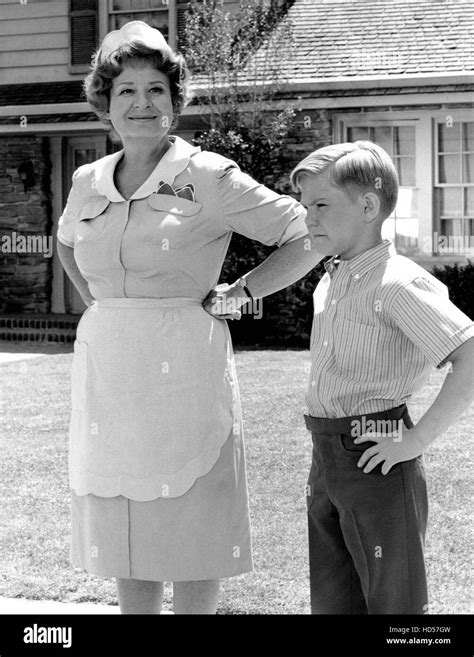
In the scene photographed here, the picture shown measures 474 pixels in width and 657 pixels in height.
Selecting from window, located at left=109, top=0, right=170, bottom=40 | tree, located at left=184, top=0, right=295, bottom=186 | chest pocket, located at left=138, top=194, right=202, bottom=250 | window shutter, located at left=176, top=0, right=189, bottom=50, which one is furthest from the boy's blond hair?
window, located at left=109, top=0, right=170, bottom=40

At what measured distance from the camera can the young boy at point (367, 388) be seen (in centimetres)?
241

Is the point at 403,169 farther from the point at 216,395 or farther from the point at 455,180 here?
the point at 216,395

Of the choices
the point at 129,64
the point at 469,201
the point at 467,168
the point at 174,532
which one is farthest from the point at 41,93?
the point at 174,532

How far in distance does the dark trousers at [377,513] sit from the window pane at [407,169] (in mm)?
10173

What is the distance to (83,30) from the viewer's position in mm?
14117

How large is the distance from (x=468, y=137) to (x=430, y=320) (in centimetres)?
1026

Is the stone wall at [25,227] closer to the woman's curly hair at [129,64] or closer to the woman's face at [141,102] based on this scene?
the woman's curly hair at [129,64]

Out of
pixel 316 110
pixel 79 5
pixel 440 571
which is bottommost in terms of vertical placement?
pixel 440 571

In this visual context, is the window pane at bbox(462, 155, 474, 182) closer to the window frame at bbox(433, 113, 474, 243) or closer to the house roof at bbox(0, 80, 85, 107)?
the window frame at bbox(433, 113, 474, 243)

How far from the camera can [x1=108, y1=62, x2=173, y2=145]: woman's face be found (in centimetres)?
284
